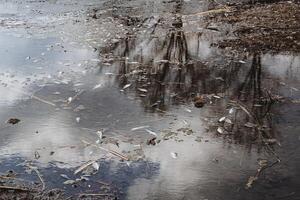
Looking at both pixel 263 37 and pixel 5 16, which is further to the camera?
pixel 5 16

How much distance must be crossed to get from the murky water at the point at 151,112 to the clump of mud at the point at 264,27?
402 mm

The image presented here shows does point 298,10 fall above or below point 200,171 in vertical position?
above

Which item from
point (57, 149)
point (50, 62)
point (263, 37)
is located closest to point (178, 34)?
point (263, 37)

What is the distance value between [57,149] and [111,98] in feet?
4.57

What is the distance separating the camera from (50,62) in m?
7.74

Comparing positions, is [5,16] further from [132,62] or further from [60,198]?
[60,198]

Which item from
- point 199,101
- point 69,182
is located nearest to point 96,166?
point 69,182

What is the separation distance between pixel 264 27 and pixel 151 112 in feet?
13.6

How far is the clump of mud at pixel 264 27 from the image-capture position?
799cm

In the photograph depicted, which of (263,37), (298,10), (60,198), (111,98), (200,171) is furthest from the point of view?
(298,10)

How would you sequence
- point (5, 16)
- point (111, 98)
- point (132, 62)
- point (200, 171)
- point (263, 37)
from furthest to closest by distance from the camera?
1. point (5, 16)
2. point (263, 37)
3. point (132, 62)
4. point (111, 98)
5. point (200, 171)

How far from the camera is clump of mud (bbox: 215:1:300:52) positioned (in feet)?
26.2

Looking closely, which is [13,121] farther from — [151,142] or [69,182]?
[151,142]


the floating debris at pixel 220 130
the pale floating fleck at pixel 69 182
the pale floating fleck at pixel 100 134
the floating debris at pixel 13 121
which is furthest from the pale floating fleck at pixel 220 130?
the floating debris at pixel 13 121
